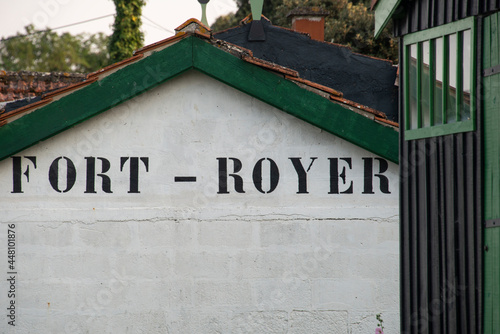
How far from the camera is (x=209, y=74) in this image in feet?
24.0

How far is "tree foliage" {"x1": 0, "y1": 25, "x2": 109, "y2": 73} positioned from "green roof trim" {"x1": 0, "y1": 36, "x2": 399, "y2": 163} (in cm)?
4127

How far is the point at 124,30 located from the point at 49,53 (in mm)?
24133

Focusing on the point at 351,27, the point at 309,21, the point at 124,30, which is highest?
the point at 124,30

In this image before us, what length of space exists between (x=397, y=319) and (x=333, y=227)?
3.63ft

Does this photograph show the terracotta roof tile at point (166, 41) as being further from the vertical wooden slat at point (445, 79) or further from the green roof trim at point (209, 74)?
the vertical wooden slat at point (445, 79)

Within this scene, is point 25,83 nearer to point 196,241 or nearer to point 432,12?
point 196,241

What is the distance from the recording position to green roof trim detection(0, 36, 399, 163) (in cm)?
722

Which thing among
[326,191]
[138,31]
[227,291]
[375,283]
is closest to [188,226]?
[227,291]

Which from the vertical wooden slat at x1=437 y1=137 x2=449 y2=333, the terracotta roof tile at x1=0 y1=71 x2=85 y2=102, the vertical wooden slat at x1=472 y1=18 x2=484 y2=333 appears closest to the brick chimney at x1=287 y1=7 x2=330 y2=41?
the terracotta roof tile at x1=0 y1=71 x2=85 y2=102

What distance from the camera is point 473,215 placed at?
18.0 ft

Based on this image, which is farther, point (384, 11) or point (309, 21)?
point (309, 21)

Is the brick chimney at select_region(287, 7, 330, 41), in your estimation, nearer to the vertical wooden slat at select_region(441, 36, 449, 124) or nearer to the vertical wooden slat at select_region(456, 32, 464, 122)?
the vertical wooden slat at select_region(441, 36, 449, 124)

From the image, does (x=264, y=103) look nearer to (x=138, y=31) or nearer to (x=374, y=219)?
(x=374, y=219)

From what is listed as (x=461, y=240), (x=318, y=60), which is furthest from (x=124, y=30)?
(x=461, y=240)
